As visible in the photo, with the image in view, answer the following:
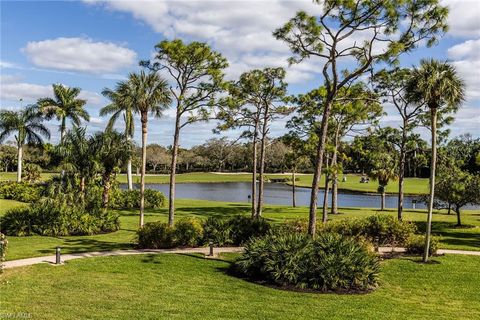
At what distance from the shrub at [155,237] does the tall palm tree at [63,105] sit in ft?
91.9

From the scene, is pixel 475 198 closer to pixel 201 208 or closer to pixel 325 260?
pixel 325 260

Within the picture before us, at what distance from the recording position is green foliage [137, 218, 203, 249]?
21.4 metres

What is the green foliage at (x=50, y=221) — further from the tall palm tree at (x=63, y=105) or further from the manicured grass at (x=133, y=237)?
the tall palm tree at (x=63, y=105)

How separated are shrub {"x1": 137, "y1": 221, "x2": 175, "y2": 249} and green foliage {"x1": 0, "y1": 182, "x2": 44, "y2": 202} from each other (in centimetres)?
2134

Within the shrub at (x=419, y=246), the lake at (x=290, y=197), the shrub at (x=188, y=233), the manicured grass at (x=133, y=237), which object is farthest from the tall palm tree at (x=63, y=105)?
the shrub at (x=419, y=246)

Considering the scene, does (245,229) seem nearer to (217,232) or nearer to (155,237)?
(217,232)

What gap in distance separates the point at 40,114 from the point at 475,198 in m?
40.4

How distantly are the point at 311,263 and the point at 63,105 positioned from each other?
3754cm

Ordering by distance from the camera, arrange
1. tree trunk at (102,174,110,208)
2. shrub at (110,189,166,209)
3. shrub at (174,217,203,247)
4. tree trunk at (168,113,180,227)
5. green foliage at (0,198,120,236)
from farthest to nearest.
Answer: shrub at (110,189,166,209), tree trunk at (102,174,110,208), green foliage at (0,198,120,236), tree trunk at (168,113,180,227), shrub at (174,217,203,247)

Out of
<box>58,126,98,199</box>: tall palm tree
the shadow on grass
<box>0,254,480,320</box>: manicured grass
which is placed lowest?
<box>0,254,480,320</box>: manicured grass

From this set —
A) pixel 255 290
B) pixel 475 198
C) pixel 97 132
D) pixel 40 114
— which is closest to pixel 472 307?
pixel 255 290

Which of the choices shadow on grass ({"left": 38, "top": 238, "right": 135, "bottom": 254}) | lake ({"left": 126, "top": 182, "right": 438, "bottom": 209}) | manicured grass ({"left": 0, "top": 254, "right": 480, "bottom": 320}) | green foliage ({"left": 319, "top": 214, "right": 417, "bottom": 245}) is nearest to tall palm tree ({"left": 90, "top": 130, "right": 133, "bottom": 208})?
shadow on grass ({"left": 38, "top": 238, "right": 135, "bottom": 254})

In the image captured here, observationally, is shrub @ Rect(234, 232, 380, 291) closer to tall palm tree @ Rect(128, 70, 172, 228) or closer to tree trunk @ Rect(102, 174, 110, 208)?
tall palm tree @ Rect(128, 70, 172, 228)

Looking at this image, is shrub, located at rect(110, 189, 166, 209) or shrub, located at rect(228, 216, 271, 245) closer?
shrub, located at rect(228, 216, 271, 245)
